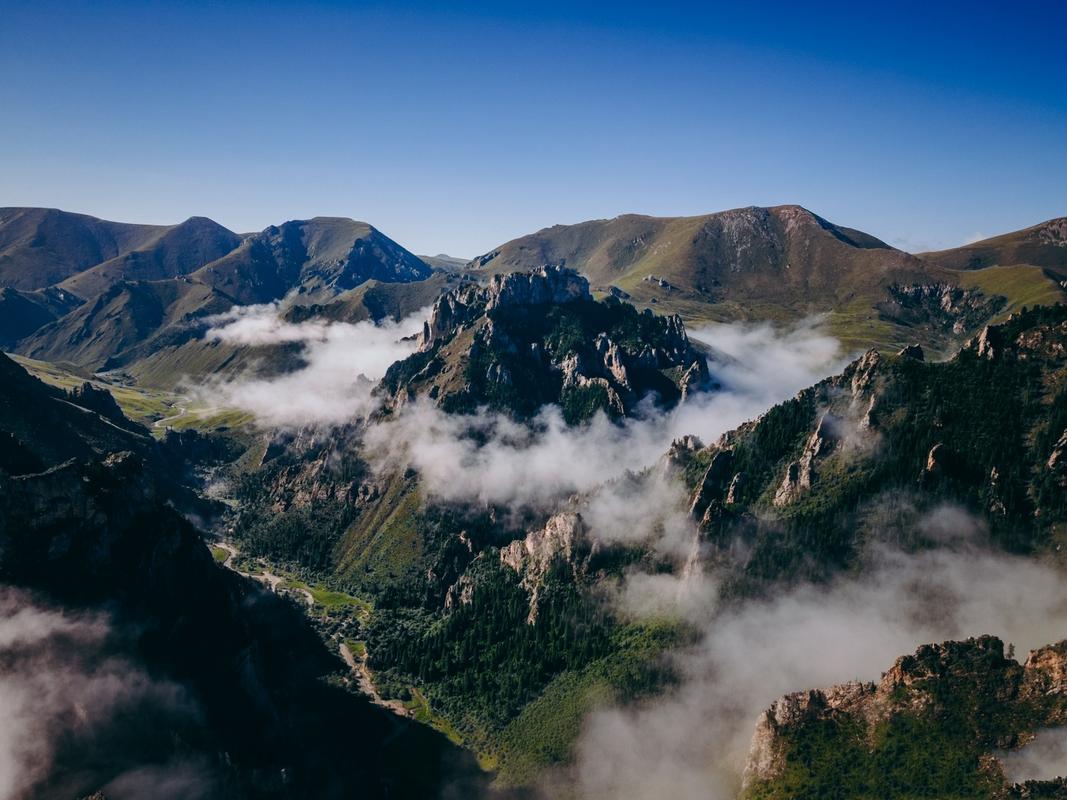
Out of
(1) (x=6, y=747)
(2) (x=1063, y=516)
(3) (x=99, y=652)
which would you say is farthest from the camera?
(2) (x=1063, y=516)

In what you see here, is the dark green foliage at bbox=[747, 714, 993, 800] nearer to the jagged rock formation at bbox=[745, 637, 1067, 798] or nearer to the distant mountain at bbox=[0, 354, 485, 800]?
the jagged rock formation at bbox=[745, 637, 1067, 798]

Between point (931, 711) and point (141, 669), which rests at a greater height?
point (141, 669)

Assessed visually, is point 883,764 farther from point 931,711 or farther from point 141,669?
point 141,669

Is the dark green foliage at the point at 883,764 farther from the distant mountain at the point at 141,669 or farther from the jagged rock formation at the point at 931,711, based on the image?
the distant mountain at the point at 141,669

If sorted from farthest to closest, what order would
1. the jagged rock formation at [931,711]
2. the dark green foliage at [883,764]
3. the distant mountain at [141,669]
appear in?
the distant mountain at [141,669] < the jagged rock formation at [931,711] < the dark green foliage at [883,764]

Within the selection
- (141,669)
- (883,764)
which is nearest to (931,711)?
(883,764)

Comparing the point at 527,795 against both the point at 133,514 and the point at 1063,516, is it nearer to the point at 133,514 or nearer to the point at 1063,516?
the point at 133,514

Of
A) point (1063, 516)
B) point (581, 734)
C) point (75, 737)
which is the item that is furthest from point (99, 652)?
point (1063, 516)

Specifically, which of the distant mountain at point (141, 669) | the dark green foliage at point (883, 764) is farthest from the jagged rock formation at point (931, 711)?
the distant mountain at point (141, 669)
